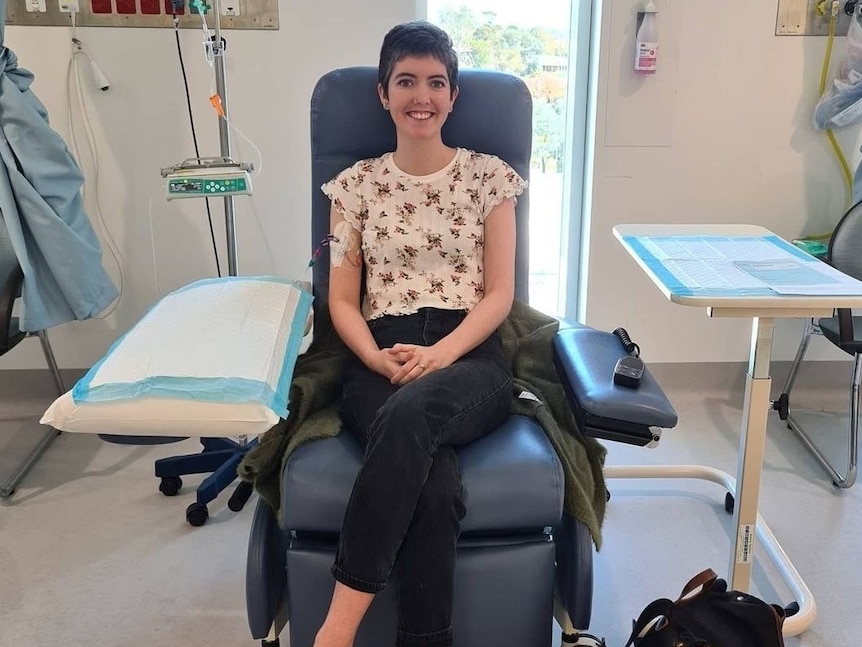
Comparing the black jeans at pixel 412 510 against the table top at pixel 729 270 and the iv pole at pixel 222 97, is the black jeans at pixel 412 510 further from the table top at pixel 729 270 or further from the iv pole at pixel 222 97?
the iv pole at pixel 222 97

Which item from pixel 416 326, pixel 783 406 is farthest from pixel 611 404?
pixel 783 406

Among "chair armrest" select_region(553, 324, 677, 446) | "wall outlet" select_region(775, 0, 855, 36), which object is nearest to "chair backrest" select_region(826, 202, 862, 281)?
"wall outlet" select_region(775, 0, 855, 36)

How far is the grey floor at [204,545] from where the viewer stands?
1.63 metres

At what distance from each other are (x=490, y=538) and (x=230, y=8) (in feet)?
5.57

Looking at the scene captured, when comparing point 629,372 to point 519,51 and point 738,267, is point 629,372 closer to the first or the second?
point 738,267

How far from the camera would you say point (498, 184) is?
1.64 meters

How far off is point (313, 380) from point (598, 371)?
0.53 metres

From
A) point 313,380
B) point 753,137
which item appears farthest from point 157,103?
point 753,137

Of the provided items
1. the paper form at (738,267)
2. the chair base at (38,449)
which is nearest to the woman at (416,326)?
the paper form at (738,267)

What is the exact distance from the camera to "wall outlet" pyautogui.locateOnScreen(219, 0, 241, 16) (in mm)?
2289

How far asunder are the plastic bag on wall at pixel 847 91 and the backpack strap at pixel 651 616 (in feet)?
5.40

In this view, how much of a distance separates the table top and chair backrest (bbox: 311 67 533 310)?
0.32m

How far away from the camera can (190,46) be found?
232 cm

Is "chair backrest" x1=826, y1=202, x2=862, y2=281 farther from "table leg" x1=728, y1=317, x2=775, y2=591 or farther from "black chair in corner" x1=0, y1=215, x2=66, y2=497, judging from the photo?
"black chair in corner" x1=0, y1=215, x2=66, y2=497
